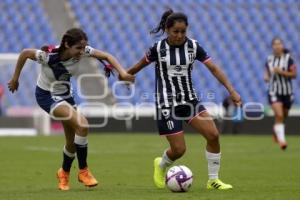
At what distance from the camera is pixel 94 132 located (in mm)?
26234

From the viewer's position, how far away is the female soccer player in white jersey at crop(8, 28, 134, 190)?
896 cm

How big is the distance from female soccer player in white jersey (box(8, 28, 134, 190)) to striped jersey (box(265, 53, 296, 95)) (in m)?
8.36

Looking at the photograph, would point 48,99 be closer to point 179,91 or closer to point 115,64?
point 115,64

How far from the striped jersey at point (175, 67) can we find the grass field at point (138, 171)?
3.62ft

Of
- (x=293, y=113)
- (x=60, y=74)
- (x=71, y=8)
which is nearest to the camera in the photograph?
(x=60, y=74)

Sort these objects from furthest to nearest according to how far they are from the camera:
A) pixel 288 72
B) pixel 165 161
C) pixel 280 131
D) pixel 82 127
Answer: pixel 288 72 → pixel 280 131 → pixel 165 161 → pixel 82 127

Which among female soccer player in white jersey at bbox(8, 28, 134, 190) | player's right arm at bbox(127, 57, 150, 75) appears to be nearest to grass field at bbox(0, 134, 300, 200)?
female soccer player in white jersey at bbox(8, 28, 134, 190)

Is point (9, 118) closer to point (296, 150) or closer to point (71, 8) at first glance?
point (71, 8)

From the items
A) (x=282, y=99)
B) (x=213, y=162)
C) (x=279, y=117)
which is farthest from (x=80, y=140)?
(x=282, y=99)

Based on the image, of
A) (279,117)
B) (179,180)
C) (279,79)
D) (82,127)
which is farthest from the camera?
(279,79)

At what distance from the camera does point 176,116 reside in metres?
9.31

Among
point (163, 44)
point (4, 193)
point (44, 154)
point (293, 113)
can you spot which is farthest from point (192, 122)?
point (293, 113)

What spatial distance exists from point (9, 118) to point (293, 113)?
924cm

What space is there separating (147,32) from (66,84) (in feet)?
64.2
